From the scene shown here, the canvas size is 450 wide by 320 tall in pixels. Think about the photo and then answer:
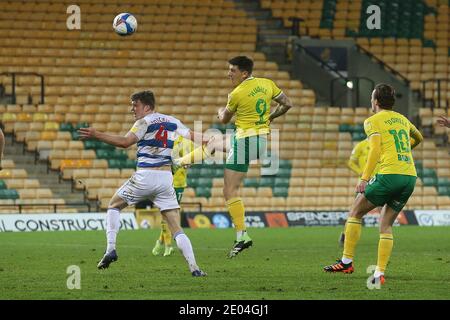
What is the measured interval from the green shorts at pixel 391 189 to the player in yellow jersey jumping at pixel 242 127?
3.29 metres

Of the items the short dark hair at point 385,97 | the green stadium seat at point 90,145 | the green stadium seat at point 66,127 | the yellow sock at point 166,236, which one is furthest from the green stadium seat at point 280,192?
the short dark hair at point 385,97

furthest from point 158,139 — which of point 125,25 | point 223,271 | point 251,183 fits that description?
point 251,183

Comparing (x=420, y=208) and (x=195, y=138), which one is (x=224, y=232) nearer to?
(x=420, y=208)

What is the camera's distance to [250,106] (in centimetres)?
1474

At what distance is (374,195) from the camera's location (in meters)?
11.6

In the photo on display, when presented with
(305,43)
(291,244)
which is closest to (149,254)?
(291,244)

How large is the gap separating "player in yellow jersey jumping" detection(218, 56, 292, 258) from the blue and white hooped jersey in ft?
7.91

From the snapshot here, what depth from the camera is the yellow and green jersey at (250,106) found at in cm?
1469

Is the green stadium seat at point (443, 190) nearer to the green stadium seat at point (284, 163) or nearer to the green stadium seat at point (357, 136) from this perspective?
the green stadium seat at point (357, 136)

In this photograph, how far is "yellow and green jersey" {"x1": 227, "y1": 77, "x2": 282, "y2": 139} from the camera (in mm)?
14688

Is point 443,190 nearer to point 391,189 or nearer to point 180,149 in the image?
point 180,149

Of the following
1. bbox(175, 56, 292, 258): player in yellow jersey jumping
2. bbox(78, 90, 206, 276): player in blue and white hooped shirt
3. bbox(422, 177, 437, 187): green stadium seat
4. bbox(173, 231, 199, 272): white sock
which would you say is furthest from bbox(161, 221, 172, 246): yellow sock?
bbox(422, 177, 437, 187): green stadium seat
